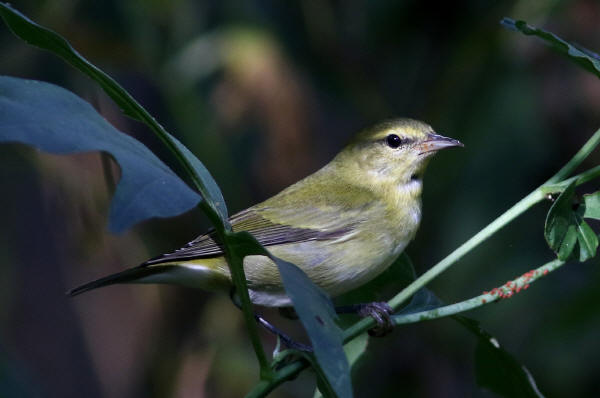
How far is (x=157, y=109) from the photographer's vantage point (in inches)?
193

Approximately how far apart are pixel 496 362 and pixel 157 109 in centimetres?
334

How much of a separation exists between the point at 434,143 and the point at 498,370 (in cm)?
136

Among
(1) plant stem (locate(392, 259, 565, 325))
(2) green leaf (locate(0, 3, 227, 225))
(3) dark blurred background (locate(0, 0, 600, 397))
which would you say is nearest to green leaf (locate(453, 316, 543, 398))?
(1) plant stem (locate(392, 259, 565, 325))

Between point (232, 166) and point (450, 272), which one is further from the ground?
point (232, 166)

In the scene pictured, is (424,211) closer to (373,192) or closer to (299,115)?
(299,115)

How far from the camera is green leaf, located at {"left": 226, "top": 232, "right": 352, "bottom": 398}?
126 centimetres

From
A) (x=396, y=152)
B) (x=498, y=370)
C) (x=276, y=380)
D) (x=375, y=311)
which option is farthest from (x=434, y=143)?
(x=276, y=380)

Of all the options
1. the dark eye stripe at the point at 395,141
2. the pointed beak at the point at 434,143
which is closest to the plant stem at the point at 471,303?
the pointed beak at the point at 434,143

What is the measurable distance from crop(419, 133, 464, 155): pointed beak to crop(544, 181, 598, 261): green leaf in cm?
138

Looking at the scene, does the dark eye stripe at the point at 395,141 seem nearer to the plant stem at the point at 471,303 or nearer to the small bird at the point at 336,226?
the small bird at the point at 336,226

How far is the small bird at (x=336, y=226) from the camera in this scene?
2.82 meters

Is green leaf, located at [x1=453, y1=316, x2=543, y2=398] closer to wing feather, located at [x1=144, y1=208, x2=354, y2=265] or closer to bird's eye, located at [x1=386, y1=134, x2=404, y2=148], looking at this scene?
wing feather, located at [x1=144, y1=208, x2=354, y2=265]

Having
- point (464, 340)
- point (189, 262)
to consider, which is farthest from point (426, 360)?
point (189, 262)

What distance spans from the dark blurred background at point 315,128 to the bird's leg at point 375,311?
1.42 m
